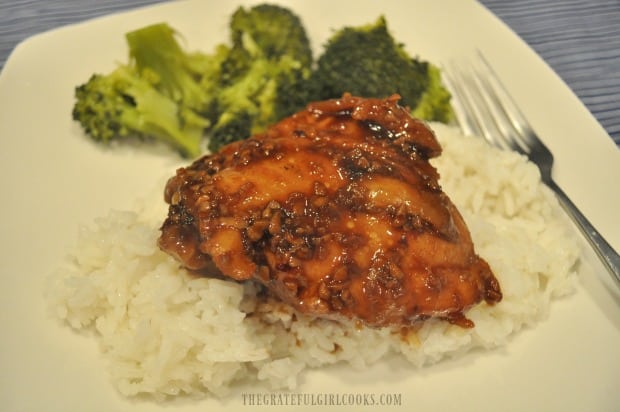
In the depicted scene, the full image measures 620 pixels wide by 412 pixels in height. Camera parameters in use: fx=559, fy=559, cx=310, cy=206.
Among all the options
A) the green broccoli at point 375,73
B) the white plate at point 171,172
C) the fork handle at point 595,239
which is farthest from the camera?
the green broccoli at point 375,73

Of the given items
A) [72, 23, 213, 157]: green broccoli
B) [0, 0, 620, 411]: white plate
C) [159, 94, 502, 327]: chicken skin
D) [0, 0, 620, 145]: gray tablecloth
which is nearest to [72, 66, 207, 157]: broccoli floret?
[72, 23, 213, 157]: green broccoli

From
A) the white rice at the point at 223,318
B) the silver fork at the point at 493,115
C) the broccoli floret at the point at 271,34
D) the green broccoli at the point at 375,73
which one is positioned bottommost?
the white rice at the point at 223,318

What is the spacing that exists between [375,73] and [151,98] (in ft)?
5.55

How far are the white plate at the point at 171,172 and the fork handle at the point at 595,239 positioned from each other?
0.38 feet

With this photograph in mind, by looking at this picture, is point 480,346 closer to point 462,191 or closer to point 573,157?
point 462,191

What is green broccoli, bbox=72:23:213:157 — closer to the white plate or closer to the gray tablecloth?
the white plate

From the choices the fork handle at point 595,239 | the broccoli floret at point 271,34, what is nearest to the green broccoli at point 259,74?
the broccoli floret at point 271,34

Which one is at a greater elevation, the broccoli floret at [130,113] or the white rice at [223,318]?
the broccoli floret at [130,113]

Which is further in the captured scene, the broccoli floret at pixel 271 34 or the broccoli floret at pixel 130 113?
the broccoli floret at pixel 271 34

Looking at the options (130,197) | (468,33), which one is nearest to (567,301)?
(468,33)

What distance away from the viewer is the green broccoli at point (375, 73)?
4234mm

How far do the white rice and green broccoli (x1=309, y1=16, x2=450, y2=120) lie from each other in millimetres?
1216

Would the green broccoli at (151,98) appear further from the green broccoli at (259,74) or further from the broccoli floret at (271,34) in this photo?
the broccoli floret at (271,34)

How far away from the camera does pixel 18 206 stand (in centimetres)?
346
